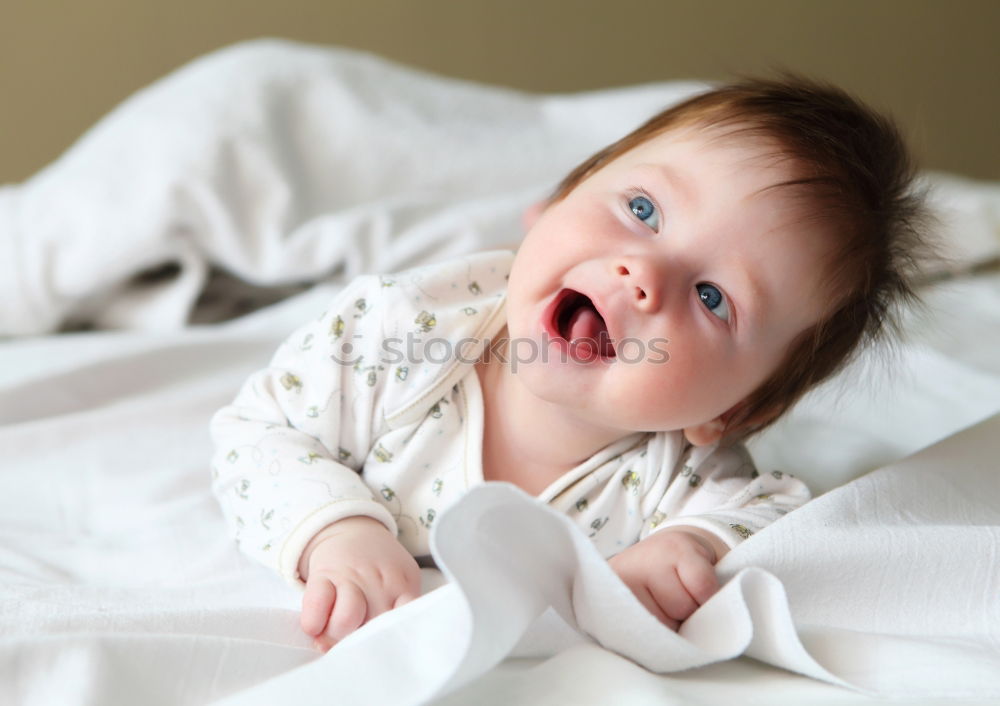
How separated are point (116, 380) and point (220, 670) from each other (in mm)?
577

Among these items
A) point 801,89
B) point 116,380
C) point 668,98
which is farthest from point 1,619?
point 668,98

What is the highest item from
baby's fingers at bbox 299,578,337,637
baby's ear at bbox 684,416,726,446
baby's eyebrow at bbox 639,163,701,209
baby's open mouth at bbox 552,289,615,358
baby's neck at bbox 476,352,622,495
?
baby's eyebrow at bbox 639,163,701,209

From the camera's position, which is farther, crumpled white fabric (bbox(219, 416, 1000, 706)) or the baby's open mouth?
the baby's open mouth

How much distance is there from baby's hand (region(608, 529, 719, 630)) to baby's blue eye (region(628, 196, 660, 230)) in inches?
9.3

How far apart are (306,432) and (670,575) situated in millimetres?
327

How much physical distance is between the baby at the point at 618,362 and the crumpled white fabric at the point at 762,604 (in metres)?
0.06

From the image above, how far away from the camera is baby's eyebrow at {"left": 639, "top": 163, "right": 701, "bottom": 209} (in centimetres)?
80

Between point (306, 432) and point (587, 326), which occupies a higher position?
point (587, 326)

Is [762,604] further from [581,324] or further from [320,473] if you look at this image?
[320,473]

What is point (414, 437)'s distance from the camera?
2.90ft

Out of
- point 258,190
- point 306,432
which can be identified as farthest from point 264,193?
point 306,432

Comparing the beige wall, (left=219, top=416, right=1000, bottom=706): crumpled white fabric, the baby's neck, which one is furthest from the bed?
the beige wall

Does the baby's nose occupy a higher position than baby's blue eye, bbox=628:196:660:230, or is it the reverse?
baby's blue eye, bbox=628:196:660:230

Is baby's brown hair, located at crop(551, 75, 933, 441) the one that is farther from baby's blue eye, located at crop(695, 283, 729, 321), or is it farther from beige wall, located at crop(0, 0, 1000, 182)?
beige wall, located at crop(0, 0, 1000, 182)
